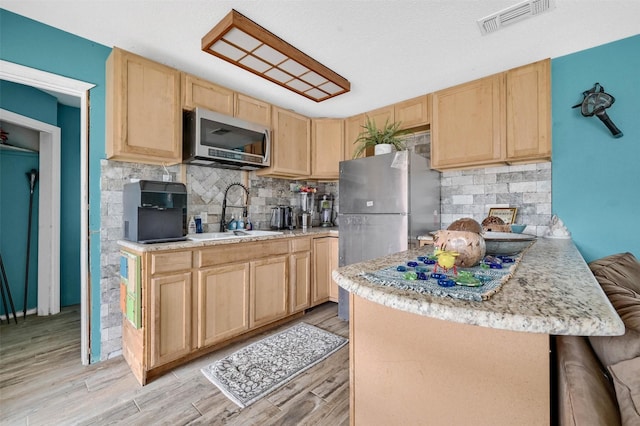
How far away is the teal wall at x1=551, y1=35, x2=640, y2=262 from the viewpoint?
1931mm

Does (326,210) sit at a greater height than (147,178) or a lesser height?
lesser

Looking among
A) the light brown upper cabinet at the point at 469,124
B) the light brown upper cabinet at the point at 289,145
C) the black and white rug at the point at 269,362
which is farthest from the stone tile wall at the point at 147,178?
the light brown upper cabinet at the point at 469,124

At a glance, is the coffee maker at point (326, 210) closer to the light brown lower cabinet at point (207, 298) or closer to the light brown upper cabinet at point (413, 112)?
the light brown lower cabinet at point (207, 298)

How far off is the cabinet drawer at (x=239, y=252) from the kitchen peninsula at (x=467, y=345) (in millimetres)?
1482

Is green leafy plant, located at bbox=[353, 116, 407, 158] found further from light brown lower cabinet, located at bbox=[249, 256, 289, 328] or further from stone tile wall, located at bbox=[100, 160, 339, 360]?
light brown lower cabinet, located at bbox=[249, 256, 289, 328]

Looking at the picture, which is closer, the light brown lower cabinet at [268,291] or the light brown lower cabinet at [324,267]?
the light brown lower cabinet at [268,291]

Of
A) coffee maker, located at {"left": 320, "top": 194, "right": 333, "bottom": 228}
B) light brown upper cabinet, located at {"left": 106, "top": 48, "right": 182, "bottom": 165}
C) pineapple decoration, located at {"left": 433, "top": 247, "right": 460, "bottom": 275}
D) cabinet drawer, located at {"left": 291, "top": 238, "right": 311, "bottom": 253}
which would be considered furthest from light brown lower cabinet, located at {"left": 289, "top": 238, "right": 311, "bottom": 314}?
pineapple decoration, located at {"left": 433, "top": 247, "right": 460, "bottom": 275}

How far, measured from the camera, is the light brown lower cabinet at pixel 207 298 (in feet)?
5.82

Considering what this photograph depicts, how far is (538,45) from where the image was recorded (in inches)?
78.0

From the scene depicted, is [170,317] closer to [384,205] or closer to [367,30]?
[384,205]

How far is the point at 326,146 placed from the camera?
11.1 feet

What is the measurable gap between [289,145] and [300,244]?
118 centimetres

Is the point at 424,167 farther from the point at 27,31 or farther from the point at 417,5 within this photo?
the point at 27,31

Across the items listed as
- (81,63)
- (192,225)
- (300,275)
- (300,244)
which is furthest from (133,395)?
(81,63)
